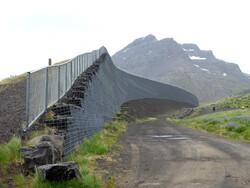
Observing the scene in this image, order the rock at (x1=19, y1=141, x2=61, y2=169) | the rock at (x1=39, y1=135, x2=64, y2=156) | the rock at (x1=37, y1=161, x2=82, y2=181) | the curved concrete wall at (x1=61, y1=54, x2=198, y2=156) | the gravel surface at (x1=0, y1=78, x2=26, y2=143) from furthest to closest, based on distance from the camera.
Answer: the curved concrete wall at (x1=61, y1=54, x2=198, y2=156) < the gravel surface at (x1=0, y1=78, x2=26, y2=143) < the rock at (x1=39, y1=135, x2=64, y2=156) < the rock at (x1=19, y1=141, x2=61, y2=169) < the rock at (x1=37, y1=161, x2=82, y2=181)

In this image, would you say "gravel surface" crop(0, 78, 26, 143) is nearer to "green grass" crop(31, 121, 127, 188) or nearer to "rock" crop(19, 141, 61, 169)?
"green grass" crop(31, 121, 127, 188)

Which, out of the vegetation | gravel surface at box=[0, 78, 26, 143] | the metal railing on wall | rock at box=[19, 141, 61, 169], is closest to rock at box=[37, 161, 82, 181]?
the vegetation

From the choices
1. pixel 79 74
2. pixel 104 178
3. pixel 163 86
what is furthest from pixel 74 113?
pixel 163 86

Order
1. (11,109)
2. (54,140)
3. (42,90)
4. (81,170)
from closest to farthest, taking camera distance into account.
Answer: (81,170) → (54,140) → (42,90) → (11,109)

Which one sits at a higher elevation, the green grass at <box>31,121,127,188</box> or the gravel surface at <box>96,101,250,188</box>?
the green grass at <box>31,121,127,188</box>

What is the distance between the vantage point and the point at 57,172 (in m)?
8.20

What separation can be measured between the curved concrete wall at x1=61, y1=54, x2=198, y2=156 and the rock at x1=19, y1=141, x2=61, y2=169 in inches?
85.6

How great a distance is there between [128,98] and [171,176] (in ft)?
136

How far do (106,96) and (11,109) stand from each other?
51.5 feet

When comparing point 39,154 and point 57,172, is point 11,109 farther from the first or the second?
point 57,172

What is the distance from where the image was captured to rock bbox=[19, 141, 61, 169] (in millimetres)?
9359

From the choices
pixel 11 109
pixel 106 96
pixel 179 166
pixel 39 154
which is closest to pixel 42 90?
pixel 39 154

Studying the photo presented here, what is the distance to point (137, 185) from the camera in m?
Answer: 9.93

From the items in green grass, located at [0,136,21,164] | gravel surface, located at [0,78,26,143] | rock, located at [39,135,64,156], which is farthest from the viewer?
gravel surface, located at [0,78,26,143]
